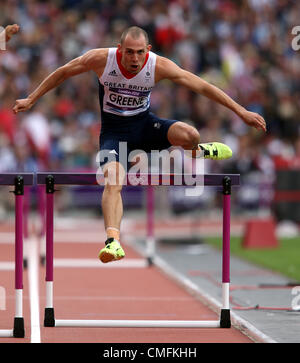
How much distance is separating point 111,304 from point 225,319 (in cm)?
199

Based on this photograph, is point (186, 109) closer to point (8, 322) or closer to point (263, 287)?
point (263, 287)

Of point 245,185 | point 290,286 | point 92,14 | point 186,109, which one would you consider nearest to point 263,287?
point 290,286

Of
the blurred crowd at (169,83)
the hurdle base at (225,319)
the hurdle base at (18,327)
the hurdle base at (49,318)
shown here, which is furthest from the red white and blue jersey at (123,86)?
the blurred crowd at (169,83)

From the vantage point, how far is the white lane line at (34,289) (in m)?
8.01

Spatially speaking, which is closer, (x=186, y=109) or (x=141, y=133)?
(x=141, y=133)

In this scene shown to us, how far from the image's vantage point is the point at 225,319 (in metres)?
8.20

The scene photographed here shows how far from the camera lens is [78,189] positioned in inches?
805

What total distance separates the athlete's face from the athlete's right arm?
0.22 metres

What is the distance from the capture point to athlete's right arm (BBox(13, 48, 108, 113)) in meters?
8.06

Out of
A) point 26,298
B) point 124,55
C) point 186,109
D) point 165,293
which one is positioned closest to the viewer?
point 124,55

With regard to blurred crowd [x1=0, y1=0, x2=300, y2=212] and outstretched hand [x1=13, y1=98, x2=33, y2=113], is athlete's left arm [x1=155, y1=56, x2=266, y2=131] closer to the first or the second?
outstretched hand [x1=13, y1=98, x2=33, y2=113]

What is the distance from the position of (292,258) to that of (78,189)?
286 inches

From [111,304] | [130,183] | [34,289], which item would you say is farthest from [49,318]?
[34,289]

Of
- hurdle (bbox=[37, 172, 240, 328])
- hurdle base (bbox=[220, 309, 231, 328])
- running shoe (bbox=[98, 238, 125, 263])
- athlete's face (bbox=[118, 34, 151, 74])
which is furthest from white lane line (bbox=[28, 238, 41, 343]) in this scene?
athlete's face (bbox=[118, 34, 151, 74])
